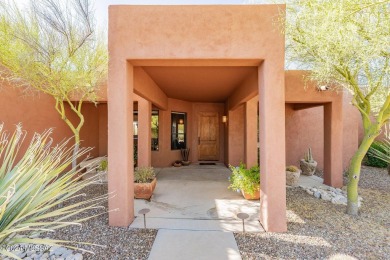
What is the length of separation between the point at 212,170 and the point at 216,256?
5373 millimetres

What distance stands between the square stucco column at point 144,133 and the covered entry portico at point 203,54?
3161 mm

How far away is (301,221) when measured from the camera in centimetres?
383

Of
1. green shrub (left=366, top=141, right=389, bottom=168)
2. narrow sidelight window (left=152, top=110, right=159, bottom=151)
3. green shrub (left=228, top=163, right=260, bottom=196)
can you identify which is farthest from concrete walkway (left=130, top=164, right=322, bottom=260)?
green shrub (left=366, top=141, right=389, bottom=168)

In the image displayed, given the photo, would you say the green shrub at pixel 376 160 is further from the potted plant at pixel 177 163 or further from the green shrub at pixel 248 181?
the potted plant at pixel 177 163

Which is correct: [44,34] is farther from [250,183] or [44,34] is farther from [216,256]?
[250,183]

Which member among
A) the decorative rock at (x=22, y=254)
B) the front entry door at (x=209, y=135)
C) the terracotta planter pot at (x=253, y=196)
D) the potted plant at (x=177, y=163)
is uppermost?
the front entry door at (x=209, y=135)

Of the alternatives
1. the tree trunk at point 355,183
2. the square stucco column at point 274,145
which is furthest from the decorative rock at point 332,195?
the square stucco column at point 274,145

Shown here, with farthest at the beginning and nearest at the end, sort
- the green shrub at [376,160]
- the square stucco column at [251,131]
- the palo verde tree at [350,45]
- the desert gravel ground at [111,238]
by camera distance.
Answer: the green shrub at [376,160]
the square stucco column at [251,131]
the palo verde tree at [350,45]
the desert gravel ground at [111,238]

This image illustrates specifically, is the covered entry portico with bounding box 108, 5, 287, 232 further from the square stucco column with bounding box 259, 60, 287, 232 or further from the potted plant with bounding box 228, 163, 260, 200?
the potted plant with bounding box 228, 163, 260, 200

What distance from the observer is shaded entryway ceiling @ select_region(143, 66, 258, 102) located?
4.58m

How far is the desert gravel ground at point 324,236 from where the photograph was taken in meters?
2.90

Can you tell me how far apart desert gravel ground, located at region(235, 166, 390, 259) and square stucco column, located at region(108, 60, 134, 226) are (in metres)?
2.00

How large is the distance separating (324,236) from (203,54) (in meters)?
3.49

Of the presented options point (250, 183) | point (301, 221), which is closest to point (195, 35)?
point (250, 183)
